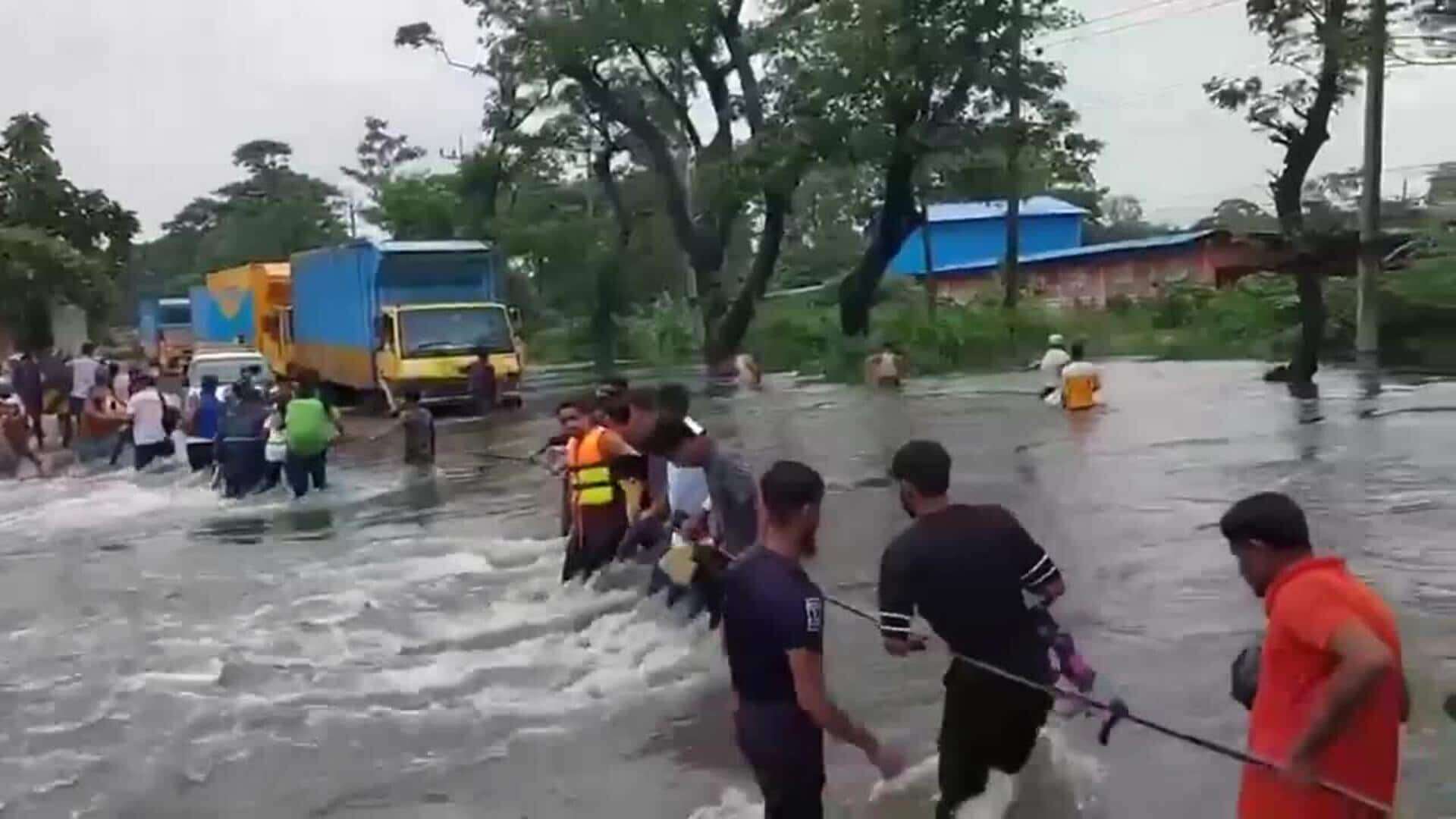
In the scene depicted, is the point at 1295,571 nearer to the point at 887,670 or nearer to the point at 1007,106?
the point at 887,670

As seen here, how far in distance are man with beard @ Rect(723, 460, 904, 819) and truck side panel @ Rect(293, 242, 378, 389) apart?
28301 millimetres

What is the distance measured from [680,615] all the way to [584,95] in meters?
35.0

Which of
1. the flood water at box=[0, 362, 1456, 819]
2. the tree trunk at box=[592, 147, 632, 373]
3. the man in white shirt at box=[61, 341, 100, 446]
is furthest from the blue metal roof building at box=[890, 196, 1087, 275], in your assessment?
the flood water at box=[0, 362, 1456, 819]

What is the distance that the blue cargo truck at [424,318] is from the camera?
108 feet

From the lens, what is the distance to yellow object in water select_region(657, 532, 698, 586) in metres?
9.11

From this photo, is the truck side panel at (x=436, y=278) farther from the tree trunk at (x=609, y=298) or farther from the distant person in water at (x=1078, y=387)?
the tree trunk at (x=609, y=298)

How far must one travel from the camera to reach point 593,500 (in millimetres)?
11844

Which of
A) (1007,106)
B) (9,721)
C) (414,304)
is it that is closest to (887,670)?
(9,721)

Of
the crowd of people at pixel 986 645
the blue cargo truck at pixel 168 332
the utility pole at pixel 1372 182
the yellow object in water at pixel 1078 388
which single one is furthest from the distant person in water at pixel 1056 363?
the blue cargo truck at pixel 168 332

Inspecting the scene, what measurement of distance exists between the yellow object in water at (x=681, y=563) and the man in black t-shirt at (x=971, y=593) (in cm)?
323

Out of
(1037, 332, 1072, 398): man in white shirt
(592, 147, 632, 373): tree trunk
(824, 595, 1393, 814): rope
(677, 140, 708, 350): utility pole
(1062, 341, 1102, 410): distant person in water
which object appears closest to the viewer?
(824, 595, 1393, 814): rope

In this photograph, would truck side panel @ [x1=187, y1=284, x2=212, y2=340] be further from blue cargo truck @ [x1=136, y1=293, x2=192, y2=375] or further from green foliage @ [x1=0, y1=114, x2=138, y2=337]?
green foliage @ [x1=0, y1=114, x2=138, y2=337]

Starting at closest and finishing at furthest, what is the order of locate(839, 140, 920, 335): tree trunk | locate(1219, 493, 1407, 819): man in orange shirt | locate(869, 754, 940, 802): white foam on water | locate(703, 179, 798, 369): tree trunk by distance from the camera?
locate(1219, 493, 1407, 819): man in orange shirt
locate(869, 754, 940, 802): white foam on water
locate(839, 140, 920, 335): tree trunk
locate(703, 179, 798, 369): tree trunk

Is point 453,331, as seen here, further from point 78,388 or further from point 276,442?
point 276,442
